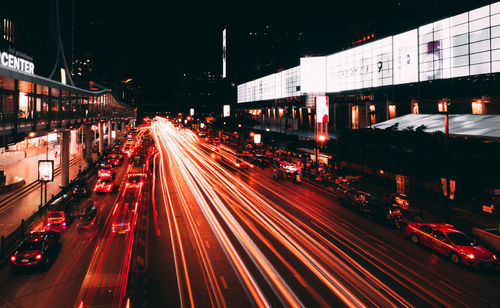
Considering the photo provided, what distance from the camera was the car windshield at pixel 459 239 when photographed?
642 inches

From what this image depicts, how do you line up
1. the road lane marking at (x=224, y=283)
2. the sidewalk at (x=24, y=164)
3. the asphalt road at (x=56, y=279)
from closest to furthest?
the asphalt road at (x=56, y=279)
the road lane marking at (x=224, y=283)
the sidewalk at (x=24, y=164)

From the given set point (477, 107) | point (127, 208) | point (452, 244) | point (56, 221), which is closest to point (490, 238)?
point (452, 244)

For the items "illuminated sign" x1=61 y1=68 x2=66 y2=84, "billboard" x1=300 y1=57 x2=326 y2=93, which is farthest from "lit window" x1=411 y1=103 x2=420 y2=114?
"illuminated sign" x1=61 y1=68 x2=66 y2=84

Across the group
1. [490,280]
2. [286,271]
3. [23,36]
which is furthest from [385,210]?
[23,36]

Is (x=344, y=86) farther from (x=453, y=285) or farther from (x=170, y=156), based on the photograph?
(x=453, y=285)

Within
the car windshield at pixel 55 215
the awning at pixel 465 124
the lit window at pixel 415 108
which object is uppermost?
the lit window at pixel 415 108

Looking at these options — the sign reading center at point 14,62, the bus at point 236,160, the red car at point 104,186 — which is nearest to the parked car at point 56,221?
the red car at point 104,186

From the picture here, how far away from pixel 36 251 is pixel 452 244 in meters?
19.4

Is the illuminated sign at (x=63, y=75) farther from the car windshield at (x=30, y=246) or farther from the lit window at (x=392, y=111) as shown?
the lit window at (x=392, y=111)

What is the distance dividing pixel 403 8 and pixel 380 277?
4955cm

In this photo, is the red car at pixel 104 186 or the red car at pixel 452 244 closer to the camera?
the red car at pixel 452 244

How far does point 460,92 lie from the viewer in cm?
4150

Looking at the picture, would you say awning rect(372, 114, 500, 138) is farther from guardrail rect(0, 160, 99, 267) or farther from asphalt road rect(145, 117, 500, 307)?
guardrail rect(0, 160, 99, 267)

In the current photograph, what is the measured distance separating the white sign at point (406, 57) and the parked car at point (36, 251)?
49101 millimetres
